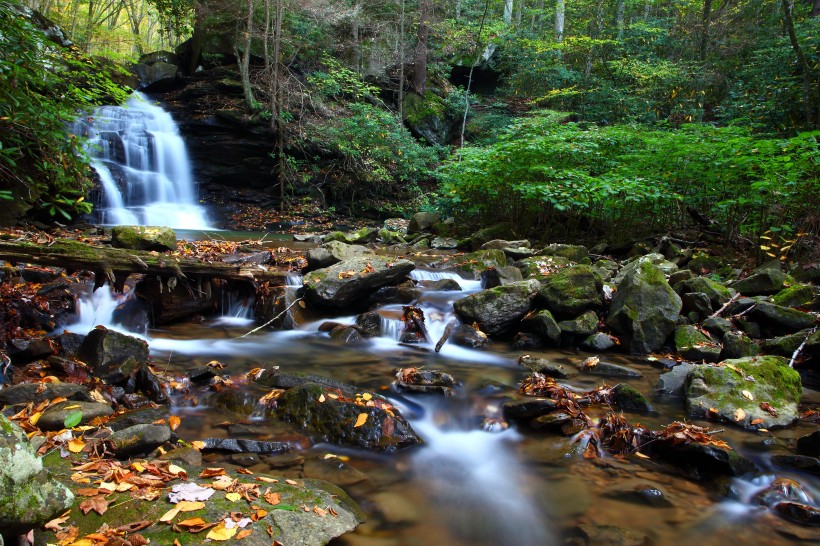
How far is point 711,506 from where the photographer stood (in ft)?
9.89

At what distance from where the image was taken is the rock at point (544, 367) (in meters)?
5.07

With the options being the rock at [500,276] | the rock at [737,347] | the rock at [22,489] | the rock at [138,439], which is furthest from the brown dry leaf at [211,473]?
the rock at [500,276]

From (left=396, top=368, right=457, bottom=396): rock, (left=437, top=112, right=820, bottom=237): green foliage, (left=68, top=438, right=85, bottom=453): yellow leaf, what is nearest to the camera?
(left=68, top=438, right=85, bottom=453): yellow leaf

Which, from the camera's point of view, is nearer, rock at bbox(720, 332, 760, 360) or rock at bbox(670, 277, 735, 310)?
rock at bbox(720, 332, 760, 360)

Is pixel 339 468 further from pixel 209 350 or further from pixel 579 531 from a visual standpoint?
pixel 209 350

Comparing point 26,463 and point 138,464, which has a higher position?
point 26,463

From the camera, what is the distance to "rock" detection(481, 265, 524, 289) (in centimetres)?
786

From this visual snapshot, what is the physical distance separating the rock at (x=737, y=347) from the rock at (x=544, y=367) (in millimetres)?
1826

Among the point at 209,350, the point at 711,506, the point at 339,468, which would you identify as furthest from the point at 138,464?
the point at 711,506

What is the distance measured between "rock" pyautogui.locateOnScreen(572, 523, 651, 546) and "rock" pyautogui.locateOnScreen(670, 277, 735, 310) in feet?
15.1

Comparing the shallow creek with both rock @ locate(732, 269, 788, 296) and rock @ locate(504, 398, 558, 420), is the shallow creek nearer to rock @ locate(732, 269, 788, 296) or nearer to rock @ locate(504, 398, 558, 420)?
rock @ locate(504, 398, 558, 420)

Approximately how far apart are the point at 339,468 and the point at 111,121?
651 inches

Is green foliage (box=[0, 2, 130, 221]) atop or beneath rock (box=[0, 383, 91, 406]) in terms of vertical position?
atop

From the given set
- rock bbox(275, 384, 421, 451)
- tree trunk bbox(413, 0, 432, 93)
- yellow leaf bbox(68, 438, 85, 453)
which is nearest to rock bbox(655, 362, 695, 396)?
rock bbox(275, 384, 421, 451)
